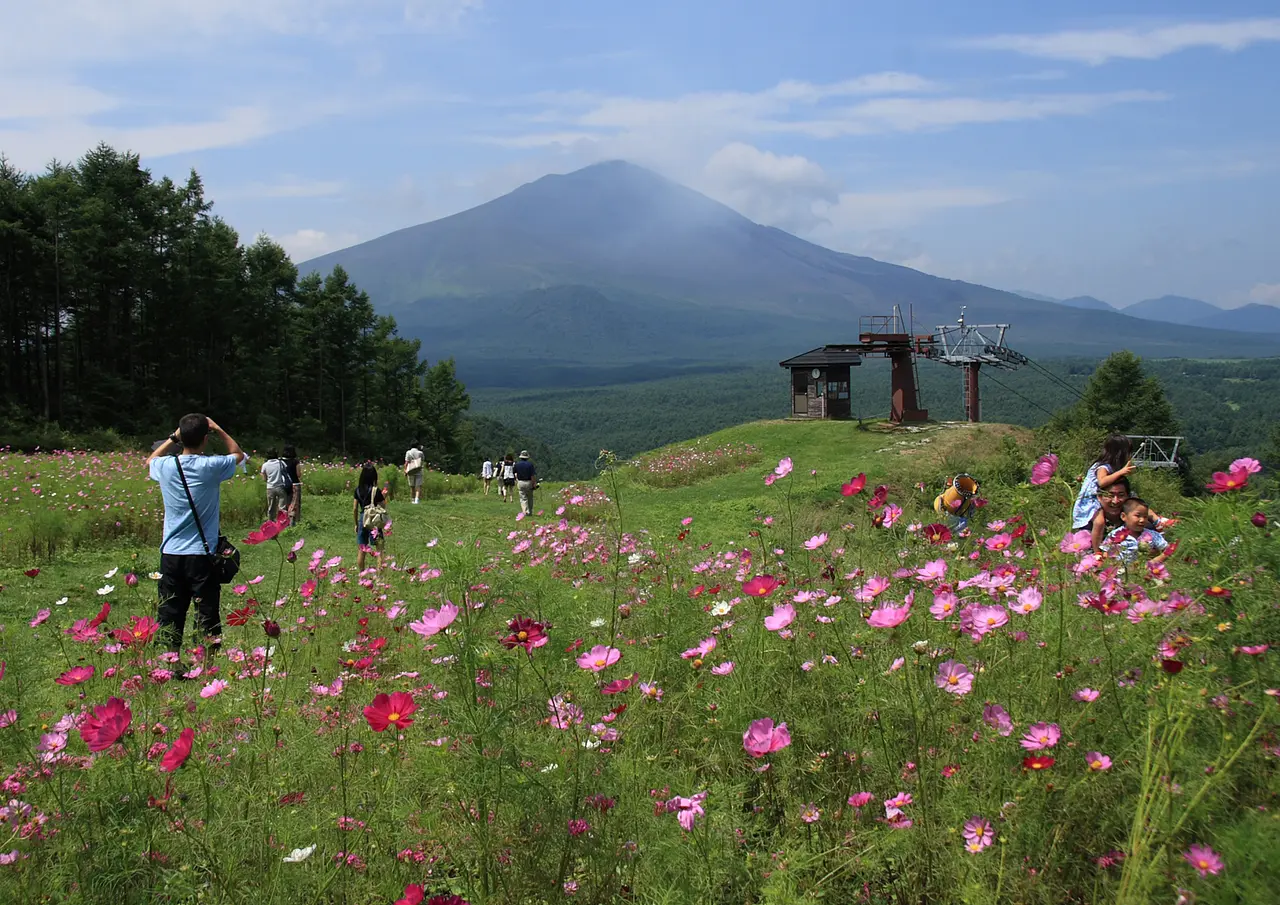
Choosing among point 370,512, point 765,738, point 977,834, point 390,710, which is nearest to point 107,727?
point 390,710

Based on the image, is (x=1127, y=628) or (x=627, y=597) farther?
(x=627, y=597)

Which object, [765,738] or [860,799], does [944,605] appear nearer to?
[860,799]

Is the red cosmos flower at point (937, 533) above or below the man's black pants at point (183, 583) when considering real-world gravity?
above

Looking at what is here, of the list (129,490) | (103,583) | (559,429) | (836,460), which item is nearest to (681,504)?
(836,460)

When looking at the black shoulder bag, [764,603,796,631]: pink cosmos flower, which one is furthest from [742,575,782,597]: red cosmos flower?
the black shoulder bag

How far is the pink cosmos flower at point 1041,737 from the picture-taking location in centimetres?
204

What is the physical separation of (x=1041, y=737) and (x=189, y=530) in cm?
481

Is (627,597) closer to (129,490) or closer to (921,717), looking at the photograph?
(921,717)

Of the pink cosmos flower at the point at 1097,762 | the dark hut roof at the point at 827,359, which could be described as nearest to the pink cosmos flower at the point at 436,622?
the pink cosmos flower at the point at 1097,762

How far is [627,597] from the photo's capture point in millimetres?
4504

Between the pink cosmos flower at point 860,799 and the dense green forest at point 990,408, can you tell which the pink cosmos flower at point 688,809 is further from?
the dense green forest at point 990,408

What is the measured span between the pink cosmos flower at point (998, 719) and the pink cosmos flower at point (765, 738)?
53cm

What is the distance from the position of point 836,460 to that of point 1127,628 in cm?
2611

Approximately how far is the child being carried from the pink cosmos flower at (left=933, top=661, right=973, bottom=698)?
0.93 metres
